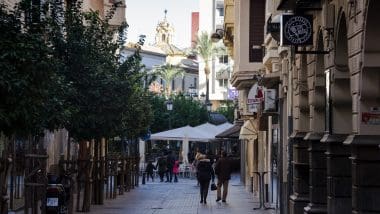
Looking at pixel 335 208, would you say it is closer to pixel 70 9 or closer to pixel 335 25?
pixel 335 25

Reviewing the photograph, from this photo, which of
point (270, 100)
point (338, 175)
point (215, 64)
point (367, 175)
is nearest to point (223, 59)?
point (215, 64)

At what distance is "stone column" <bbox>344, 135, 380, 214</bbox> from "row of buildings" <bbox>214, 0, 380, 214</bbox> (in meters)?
0.01

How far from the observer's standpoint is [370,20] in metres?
12.6

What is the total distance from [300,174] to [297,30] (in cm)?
425

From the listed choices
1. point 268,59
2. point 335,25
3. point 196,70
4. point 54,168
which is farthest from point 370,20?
point 196,70

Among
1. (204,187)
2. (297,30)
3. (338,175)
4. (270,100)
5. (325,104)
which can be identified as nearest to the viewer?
(338,175)

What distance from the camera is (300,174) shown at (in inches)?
824

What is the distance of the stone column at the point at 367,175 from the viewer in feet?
41.9

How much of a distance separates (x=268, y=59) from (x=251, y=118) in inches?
393

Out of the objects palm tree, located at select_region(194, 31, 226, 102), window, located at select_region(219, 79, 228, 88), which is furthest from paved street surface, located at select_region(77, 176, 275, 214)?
window, located at select_region(219, 79, 228, 88)

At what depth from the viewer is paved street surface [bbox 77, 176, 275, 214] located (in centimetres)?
2778

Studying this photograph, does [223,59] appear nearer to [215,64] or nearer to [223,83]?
[215,64]

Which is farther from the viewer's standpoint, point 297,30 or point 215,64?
point 215,64

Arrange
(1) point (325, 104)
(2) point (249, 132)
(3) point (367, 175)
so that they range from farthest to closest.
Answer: (2) point (249, 132) → (1) point (325, 104) → (3) point (367, 175)
